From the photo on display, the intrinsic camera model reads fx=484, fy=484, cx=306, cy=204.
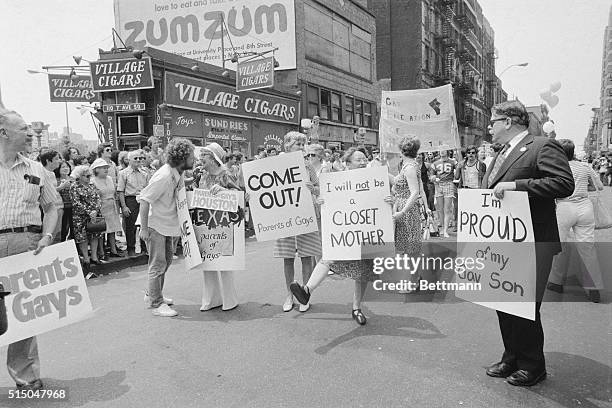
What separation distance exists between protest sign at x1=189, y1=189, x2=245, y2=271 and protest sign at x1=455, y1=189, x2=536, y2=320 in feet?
8.80

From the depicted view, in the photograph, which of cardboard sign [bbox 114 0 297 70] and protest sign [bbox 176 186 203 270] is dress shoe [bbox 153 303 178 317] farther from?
cardboard sign [bbox 114 0 297 70]

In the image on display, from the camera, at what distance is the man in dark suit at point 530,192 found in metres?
3.30

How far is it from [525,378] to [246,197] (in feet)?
11.6

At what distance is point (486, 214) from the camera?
362 cm

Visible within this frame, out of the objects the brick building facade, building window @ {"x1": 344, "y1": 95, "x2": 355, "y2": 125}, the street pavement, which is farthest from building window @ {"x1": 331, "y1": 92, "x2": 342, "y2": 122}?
the street pavement

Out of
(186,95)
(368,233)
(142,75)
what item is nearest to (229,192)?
(368,233)

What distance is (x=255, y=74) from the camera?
21109 mm

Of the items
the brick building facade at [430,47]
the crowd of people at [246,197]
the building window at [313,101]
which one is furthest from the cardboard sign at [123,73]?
the brick building facade at [430,47]

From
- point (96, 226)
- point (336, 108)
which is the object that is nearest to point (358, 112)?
point (336, 108)

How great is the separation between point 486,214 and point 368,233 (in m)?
1.51

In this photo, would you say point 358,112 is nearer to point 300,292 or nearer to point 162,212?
point 162,212

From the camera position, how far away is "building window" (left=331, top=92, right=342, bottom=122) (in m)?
32.9

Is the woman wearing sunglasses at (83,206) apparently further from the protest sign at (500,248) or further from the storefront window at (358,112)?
the storefront window at (358,112)

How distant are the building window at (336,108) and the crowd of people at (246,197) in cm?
2257
